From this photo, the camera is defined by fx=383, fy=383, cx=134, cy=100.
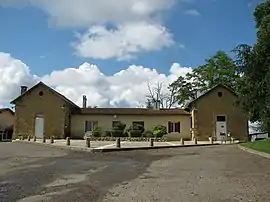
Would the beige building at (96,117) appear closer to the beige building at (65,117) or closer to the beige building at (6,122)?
the beige building at (65,117)

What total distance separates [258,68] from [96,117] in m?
23.2

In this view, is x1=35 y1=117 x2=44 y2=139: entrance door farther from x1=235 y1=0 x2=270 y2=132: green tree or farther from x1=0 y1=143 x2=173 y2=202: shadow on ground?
x1=0 y1=143 x2=173 y2=202: shadow on ground

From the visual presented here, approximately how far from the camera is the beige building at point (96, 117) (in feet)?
134

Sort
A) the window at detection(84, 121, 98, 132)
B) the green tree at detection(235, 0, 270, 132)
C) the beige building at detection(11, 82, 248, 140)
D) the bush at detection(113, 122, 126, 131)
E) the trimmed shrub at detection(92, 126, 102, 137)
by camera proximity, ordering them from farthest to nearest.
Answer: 1. the window at detection(84, 121, 98, 132)
2. the beige building at detection(11, 82, 248, 140)
3. the bush at detection(113, 122, 126, 131)
4. the trimmed shrub at detection(92, 126, 102, 137)
5. the green tree at detection(235, 0, 270, 132)

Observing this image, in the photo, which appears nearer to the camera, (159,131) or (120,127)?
(159,131)

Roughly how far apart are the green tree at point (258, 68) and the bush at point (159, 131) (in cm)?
1525

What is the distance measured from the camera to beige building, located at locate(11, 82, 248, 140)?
4078 centimetres

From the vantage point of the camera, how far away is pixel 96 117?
4300 cm

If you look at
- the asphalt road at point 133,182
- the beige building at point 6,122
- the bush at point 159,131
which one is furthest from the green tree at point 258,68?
the beige building at point 6,122

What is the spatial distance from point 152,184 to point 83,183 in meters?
1.93

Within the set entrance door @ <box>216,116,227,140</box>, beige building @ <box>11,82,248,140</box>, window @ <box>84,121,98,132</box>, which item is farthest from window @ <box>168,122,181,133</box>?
window @ <box>84,121,98,132</box>

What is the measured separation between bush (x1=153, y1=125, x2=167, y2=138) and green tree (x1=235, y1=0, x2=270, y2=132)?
50.0 feet

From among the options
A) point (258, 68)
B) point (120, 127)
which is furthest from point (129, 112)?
point (258, 68)

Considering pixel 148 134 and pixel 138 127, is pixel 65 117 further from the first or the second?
pixel 148 134
